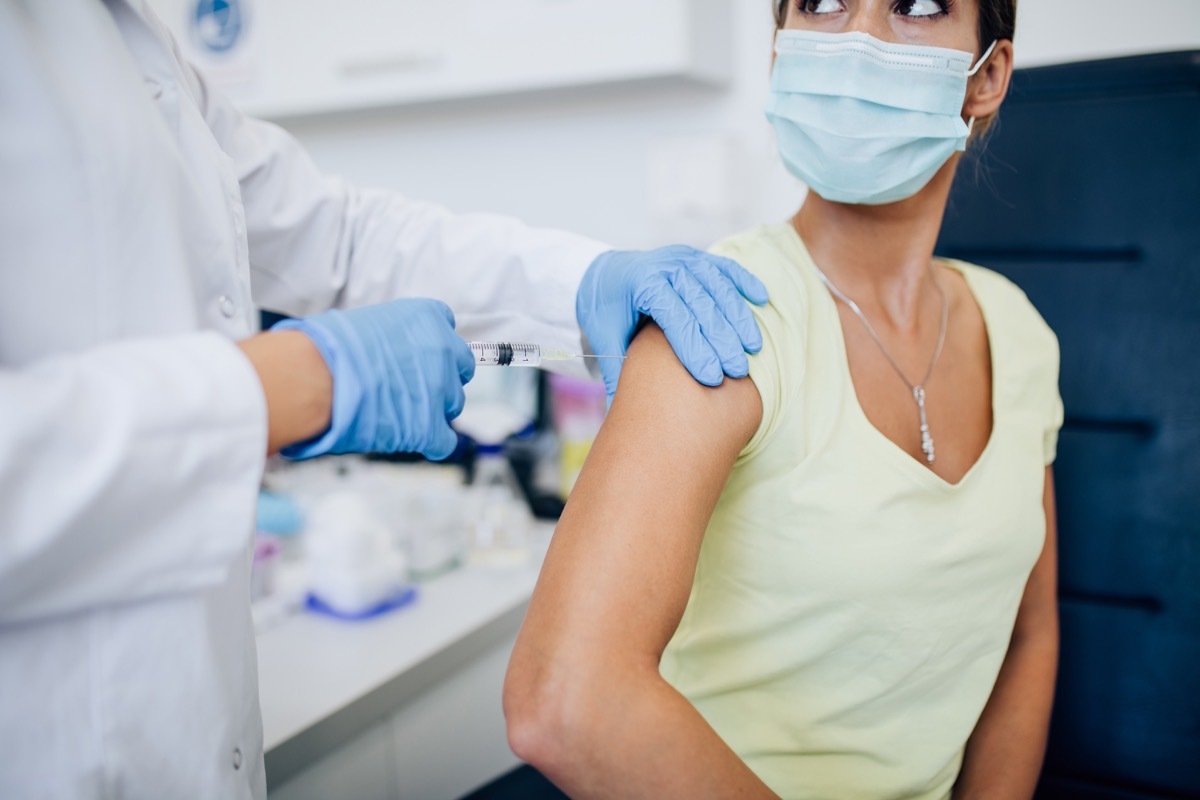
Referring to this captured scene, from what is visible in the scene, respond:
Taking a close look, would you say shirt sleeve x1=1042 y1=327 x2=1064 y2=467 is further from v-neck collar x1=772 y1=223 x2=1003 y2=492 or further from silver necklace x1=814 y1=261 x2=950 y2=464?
silver necklace x1=814 y1=261 x2=950 y2=464

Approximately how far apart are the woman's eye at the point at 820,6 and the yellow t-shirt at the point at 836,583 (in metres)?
0.25

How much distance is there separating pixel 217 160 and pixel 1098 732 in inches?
56.7

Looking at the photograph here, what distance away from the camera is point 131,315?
2.39ft

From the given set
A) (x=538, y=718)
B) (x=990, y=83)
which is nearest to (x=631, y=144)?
(x=990, y=83)

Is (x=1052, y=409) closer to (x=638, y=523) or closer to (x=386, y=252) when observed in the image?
(x=638, y=523)

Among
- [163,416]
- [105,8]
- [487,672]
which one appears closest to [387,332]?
[163,416]

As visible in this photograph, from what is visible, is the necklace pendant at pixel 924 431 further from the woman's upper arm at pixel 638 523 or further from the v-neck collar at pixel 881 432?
the woman's upper arm at pixel 638 523

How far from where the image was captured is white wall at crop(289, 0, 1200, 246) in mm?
1522

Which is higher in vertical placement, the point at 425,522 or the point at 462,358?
the point at 462,358

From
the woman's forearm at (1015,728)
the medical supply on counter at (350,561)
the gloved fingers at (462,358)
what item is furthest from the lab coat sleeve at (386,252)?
the woman's forearm at (1015,728)

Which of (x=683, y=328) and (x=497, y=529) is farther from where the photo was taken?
(x=497, y=529)

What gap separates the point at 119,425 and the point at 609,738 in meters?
0.43

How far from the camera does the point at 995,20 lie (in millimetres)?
1007

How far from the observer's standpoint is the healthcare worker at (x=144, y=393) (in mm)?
581
